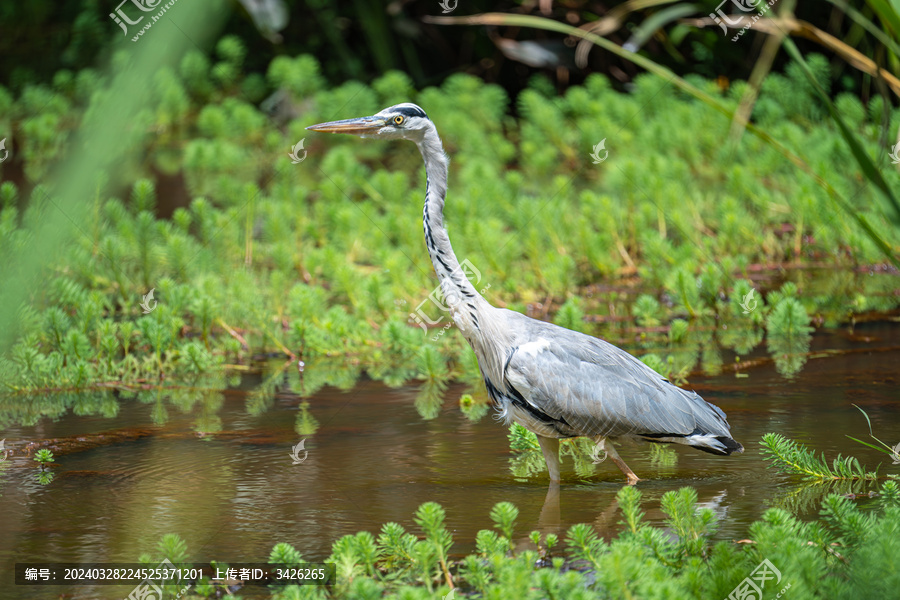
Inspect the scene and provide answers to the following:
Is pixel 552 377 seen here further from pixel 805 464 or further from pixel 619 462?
pixel 805 464

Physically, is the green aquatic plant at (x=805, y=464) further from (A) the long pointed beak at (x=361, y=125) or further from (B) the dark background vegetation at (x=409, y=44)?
(B) the dark background vegetation at (x=409, y=44)

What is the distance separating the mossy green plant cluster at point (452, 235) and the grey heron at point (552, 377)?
792mm

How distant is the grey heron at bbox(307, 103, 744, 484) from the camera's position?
Result: 4.68m

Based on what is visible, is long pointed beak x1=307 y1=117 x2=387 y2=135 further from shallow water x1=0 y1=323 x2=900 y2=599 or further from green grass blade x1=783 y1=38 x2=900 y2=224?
green grass blade x1=783 y1=38 x2=900 y2=224

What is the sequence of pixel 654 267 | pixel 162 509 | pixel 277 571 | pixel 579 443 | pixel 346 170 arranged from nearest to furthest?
pixel 277 571
pixel 162 509
pixel 579 443
pixel 654 267
pixel 346 170

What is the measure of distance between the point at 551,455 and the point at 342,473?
1117 millimetres

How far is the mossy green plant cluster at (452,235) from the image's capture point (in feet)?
22.1

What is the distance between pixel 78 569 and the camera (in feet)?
12.7

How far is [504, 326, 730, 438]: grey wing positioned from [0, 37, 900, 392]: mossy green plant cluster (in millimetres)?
765

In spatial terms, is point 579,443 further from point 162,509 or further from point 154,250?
point 154,250

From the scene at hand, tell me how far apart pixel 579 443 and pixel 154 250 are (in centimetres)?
436

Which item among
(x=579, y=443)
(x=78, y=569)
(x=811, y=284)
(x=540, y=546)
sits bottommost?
(x=811, y=284)

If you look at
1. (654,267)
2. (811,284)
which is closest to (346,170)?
(654,267)

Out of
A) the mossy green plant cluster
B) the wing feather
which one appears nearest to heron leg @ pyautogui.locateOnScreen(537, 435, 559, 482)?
the wing feather
